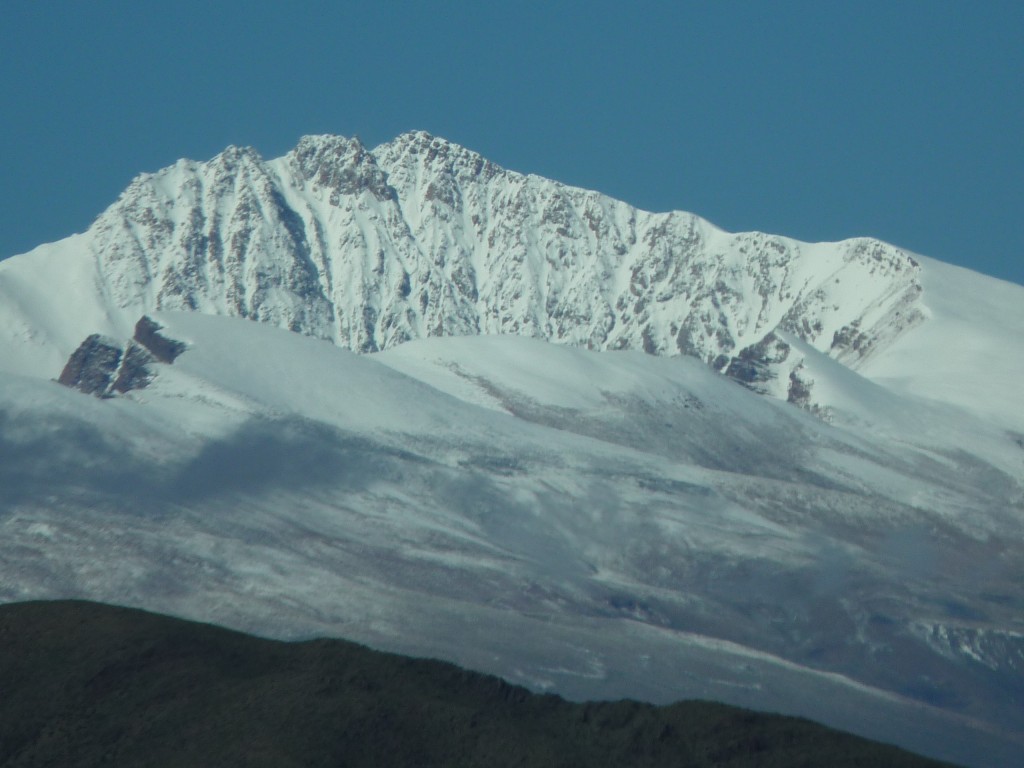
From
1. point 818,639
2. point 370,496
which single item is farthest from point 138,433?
point 818,639

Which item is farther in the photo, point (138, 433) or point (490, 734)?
point (138, 433)

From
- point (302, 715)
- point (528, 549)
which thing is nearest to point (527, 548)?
point (528, 549)

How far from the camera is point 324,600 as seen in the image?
5586 inches

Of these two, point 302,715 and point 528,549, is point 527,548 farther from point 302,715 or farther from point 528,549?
point 302,715

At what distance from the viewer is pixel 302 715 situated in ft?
160

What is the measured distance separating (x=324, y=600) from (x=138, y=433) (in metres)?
45.6

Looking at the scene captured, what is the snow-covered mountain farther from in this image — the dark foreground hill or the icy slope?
the dark foreground hill

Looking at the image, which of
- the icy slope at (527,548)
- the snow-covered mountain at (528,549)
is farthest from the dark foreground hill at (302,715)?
the snow-covered mountain at (528,549)

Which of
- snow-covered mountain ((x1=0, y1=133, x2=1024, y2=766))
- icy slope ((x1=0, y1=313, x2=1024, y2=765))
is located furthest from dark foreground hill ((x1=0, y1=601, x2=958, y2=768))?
snow-covered mountain ((x1=0, y1=133, x2=1024, y2=766))

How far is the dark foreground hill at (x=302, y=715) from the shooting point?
1892 inches

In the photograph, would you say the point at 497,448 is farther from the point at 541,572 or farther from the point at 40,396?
the point at 40,396

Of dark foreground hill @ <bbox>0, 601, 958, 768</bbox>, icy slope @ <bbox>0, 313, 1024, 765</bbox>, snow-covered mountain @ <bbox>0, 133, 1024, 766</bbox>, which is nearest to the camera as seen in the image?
dark foreground hill @ <bbox>0, 601, 958, 768</bbox>

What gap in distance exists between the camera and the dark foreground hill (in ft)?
158

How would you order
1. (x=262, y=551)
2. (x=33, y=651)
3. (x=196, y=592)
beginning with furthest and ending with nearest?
(x=262, y=551), (x=196, y=592), (x=33, y=651)
